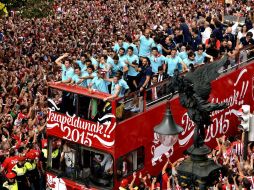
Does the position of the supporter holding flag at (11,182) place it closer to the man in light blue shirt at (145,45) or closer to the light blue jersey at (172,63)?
the light blue jersey at (172,63)

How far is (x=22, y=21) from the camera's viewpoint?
110 ft

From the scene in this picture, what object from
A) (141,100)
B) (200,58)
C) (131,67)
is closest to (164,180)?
(141,100)

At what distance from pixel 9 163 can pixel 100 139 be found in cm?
274

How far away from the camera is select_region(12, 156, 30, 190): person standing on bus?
53.8ft

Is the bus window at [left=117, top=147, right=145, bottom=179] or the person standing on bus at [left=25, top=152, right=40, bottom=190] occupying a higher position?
the bus window at [left=117, top=147, right=145, bottom=179]

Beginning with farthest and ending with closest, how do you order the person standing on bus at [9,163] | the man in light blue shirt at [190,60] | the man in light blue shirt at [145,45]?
1. the man in light blue shirt at [145,45]
2. the man in light blue shirt at [190,60]
3. the person standing on bus at [9,163]

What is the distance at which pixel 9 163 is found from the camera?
16.6m

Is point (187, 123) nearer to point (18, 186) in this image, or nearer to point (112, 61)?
point (112, 61)

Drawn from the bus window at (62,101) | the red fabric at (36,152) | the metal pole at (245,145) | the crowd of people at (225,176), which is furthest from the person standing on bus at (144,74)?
the red fabric at (36,152)

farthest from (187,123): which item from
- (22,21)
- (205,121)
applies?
(22,21)

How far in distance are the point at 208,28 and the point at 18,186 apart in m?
8.94

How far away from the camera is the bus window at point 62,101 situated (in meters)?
15.8

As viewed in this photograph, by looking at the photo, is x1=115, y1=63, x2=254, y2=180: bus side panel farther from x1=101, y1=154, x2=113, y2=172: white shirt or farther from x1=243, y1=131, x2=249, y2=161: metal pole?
x1=243, y1=131, x2=249, y2=161: metal pole

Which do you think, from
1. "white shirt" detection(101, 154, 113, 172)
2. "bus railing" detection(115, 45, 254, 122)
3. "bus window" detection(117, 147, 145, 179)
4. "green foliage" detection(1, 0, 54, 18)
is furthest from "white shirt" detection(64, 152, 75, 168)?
"green foliage" detection(1, 0, 54, 18)
